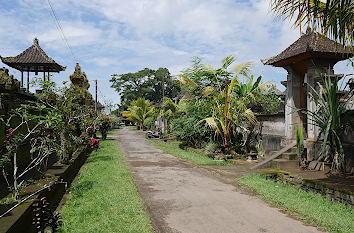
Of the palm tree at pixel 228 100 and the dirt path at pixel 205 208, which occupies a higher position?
the palm tree at pixel 228 100

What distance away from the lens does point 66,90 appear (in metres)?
10.2

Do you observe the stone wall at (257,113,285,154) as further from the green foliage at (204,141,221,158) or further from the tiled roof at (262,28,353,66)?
the tiled roof at (262,28,353,66)

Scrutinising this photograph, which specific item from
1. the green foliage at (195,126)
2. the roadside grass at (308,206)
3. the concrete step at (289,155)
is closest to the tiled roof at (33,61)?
the green foliage at (195,126)

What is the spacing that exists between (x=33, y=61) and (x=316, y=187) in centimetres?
1715

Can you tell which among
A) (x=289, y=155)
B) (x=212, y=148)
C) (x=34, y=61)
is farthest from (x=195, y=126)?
(x=34, y=61)

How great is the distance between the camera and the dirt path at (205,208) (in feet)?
14.9

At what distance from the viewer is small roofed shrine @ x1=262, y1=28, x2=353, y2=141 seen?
8630 mm

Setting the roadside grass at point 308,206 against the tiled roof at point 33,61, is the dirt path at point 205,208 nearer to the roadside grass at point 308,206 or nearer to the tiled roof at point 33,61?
the roadside grass at point 308,206

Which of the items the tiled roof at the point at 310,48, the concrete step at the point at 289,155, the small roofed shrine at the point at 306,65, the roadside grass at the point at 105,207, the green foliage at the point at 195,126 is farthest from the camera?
the green foliage at the point at 195,126

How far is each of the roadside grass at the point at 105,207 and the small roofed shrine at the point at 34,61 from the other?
12005 mm

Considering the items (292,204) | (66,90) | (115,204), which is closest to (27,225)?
(115,204)

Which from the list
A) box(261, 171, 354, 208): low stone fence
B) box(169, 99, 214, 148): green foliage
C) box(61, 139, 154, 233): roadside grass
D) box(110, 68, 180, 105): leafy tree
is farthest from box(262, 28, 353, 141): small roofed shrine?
box(110, 68, 180, 105): leafy tree

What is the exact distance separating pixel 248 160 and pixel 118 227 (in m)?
8.12

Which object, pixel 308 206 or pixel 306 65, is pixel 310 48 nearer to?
pixel 306 65
